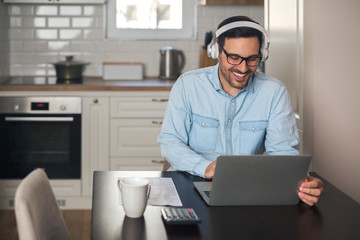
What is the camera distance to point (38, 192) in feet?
5.26

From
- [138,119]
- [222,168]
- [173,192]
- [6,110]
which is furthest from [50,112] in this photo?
[222,168]

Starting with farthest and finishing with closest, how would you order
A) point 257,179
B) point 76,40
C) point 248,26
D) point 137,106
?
point 76,40 < point 137,106 < point 248,26 < point 257,179

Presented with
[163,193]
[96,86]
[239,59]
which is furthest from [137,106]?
[163,193]

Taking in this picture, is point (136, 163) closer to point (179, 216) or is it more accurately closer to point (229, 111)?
point (229, 111)

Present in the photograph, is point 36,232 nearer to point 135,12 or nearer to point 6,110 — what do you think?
point 6,110

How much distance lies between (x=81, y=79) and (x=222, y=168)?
318 cm

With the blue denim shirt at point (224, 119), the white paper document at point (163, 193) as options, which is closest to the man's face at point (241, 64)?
the blue denim shirt at point (224, 119)

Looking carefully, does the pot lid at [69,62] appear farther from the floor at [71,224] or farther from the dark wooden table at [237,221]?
the dark wooden table at [237,221]

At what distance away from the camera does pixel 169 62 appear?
4812mm

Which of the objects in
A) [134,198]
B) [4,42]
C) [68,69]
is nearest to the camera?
[134,198]

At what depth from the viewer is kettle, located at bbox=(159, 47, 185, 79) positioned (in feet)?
15.7

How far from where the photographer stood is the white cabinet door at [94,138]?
4.36 meters

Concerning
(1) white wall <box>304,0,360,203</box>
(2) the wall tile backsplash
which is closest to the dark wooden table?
(1) white wall <box>304,0,360,203</box>

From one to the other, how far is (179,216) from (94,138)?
282 cm
